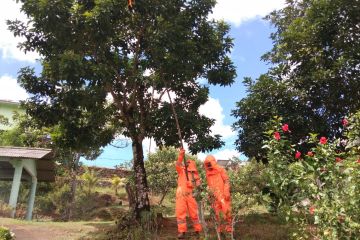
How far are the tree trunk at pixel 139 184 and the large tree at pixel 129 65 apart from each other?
24mm

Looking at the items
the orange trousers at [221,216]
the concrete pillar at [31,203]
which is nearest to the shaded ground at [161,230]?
the orange trousers at [221,216]

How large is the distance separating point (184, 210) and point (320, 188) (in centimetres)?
385

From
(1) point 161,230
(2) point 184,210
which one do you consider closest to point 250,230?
(2) point 184,210

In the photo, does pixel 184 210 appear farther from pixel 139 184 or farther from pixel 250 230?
pixel 139 184

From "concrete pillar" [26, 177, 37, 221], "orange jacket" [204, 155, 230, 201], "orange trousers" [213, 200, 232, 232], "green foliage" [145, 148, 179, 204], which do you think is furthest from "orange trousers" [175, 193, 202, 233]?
"green foliage" [145, 148, 179, 204]

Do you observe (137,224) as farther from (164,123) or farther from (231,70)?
(231,70)

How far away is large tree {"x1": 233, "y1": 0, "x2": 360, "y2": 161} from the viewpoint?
8.67 meters

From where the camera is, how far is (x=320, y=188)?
14.8 ft

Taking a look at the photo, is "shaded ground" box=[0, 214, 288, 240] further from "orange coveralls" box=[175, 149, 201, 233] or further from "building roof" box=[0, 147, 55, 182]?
"building roof" box=[0, 147, 55, 182]

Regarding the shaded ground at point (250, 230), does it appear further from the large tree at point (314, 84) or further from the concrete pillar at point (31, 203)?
the concrete pillar at point (31, 203)

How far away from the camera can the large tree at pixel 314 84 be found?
8672 millimetres

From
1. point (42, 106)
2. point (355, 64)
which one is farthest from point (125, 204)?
point (355, 64)

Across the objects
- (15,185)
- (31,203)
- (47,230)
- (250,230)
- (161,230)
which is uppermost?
(15,185)

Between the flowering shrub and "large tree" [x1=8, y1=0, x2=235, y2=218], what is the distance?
3.92 metres
